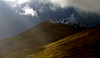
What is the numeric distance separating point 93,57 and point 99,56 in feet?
6.86

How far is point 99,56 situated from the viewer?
1524 inches

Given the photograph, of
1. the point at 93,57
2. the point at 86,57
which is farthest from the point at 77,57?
the point at 93,57

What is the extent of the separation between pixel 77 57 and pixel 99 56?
9062mm

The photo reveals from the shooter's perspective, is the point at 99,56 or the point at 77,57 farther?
the point at 77,57

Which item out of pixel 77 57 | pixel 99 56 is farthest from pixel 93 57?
pixel 77 57

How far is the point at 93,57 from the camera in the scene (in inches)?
1553

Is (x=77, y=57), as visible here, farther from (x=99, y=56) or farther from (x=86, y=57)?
(x=99, y=56)

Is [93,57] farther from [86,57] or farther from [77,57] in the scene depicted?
[77,57]

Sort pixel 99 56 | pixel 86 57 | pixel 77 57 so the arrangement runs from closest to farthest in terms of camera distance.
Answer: pixel 99 56
pixel 86 57
pixel 77 57

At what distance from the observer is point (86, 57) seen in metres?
41.3

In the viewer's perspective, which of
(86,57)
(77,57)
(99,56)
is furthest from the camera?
(77,57)

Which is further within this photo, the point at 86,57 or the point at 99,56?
the point at 86,57

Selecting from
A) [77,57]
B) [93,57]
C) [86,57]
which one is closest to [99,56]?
[93,57]
